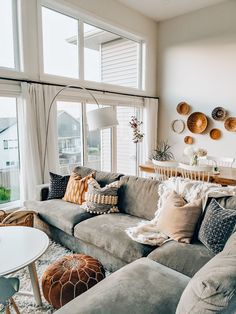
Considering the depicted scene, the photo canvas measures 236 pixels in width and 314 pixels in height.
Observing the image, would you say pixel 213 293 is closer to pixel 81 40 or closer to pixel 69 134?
pixel 69 134

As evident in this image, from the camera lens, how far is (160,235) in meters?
2.20

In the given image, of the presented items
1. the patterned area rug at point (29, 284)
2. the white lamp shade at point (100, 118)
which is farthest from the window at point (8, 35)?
the patterned area rug at point (29, 284)

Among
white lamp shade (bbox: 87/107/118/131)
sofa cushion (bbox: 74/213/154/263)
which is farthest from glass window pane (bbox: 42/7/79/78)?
sofa cushion (bbox: 74/213/154/263)

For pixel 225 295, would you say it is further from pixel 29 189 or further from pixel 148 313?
pixel 29 189

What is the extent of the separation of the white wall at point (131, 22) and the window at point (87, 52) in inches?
8.1

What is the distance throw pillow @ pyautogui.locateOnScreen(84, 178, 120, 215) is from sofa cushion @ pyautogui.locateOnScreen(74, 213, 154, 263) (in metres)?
0.12

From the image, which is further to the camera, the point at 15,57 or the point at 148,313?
the point at 15,57

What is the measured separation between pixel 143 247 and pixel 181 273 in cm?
41

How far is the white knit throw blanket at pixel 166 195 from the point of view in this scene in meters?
2.16

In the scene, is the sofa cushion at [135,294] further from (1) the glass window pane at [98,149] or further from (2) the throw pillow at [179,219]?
(1) the glass window pane at [98,149]

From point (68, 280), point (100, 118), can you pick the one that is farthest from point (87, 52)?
point (68, 280)

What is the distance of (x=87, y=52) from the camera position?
4.57 meters

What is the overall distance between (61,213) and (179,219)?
4.41ft

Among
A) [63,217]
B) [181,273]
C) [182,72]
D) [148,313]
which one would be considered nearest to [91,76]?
[182,72]
